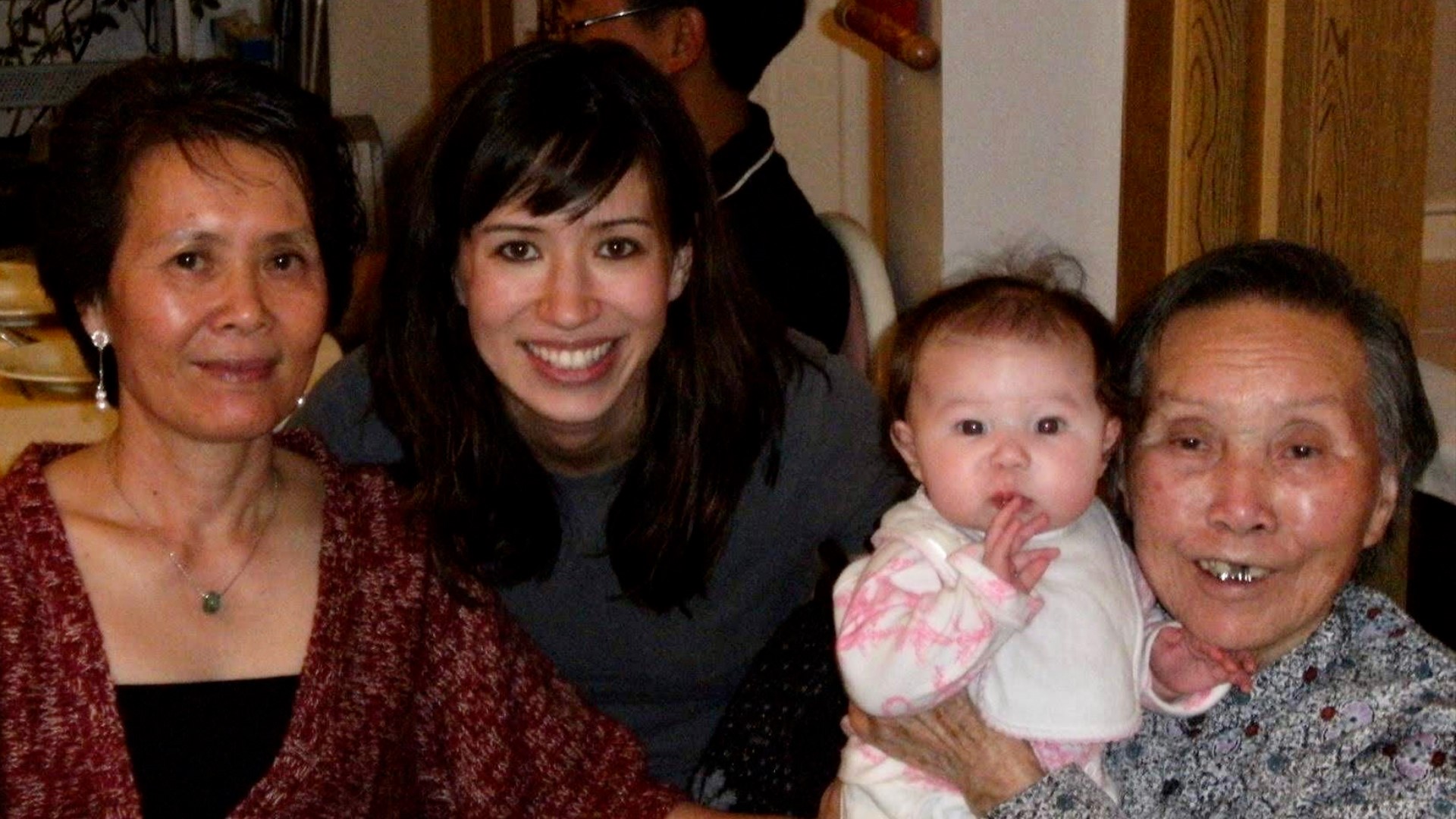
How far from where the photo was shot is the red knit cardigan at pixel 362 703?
152 centimetres

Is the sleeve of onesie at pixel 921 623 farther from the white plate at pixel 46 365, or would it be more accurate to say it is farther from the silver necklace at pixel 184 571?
the white plate at pixel 46 365

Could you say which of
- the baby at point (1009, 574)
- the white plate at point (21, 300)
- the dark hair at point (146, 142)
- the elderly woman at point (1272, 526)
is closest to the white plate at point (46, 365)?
the white plate at point (21, 300)

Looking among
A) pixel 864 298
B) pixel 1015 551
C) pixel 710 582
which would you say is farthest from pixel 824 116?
pixel 1015 551

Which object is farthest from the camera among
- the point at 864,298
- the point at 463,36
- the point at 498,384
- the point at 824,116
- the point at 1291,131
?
the point at 463,36

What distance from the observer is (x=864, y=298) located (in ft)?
7.97

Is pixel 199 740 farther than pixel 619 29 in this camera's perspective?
No

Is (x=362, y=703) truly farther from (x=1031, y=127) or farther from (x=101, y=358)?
(x=1031, y=127)

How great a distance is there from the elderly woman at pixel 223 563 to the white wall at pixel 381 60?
3.44 m

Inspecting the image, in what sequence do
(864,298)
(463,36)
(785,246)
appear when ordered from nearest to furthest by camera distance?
1. (864,298)
2. (785,246)
3. (463,36)

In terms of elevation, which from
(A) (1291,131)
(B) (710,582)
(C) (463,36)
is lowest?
(B) (710,582)

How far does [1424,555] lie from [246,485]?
3.98 feet

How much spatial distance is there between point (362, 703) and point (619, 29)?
5.07 ft

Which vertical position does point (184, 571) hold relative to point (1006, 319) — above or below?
below

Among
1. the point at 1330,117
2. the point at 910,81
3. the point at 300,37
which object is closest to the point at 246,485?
the point at 1330,117
